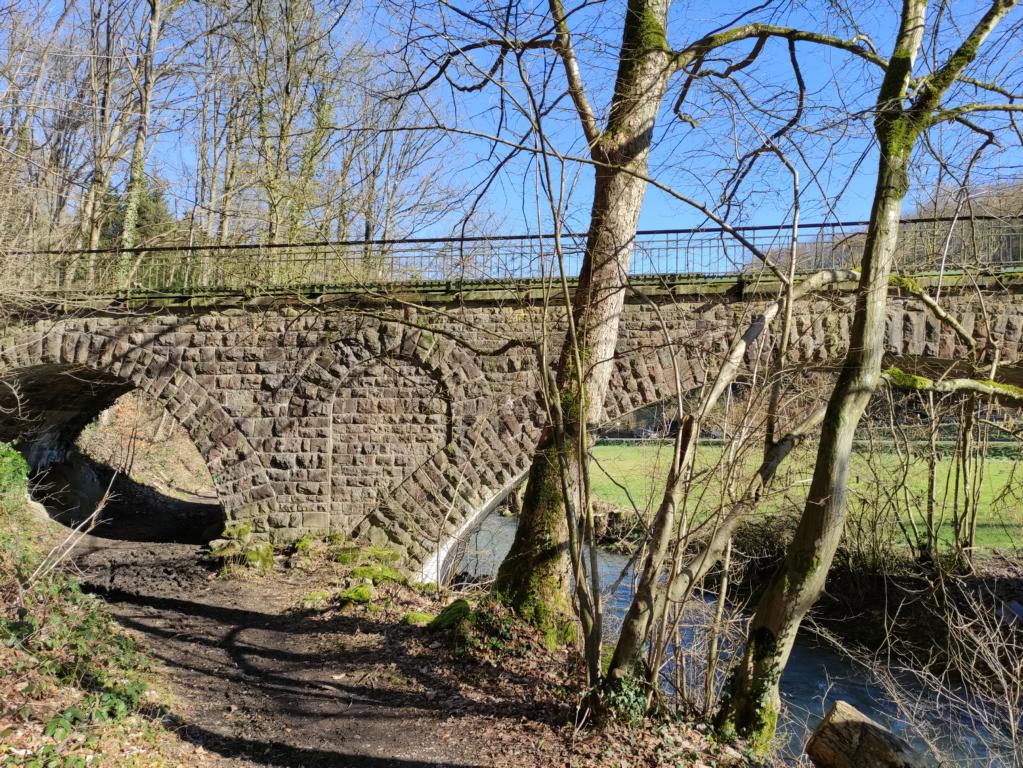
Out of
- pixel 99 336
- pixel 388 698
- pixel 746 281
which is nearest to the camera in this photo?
pixel 388 698

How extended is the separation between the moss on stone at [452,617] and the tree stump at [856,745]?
2768 millimetres

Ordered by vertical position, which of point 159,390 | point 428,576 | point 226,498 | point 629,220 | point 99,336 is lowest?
point 428,576

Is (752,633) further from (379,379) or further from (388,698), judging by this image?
(379,379)

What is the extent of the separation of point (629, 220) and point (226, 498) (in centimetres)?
710

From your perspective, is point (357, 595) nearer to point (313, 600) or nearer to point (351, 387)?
point (313, 600)

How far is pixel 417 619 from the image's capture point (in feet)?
23.5

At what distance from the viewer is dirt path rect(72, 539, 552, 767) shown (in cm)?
476

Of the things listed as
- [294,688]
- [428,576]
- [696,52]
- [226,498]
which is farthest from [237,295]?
[696,52]

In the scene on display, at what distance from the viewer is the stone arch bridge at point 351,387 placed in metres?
9.33

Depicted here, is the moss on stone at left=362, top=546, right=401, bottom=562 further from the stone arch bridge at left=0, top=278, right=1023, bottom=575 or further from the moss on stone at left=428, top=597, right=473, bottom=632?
the moss on stone at left=428, top=597, right=473, bottom=632

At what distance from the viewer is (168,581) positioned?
29.1ft

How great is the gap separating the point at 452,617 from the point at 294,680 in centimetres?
134

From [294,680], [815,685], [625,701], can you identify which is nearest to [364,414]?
[294,680]

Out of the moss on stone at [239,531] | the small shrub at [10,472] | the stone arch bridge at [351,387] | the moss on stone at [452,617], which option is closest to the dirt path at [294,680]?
the moss on stone at [452,617]
